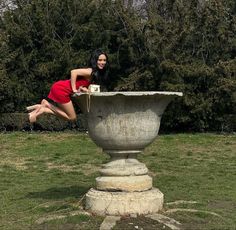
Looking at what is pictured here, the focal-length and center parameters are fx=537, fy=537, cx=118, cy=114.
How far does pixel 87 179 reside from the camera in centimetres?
1099

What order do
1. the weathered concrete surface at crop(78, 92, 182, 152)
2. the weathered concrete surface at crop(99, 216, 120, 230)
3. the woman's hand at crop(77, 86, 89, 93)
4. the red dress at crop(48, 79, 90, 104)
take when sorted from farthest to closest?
the red dress at crop(48, 79, 90, 104)
the woman's hand at crop(77, 86, 89, 93)
the weathered concrete surface at crop(78, 92, 182, 152)
the weathered concrete surface at crop(99, 216, 120, 230)

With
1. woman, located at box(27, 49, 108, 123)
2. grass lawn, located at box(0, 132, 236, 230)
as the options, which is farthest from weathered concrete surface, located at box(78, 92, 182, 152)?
grass lawn, located at box(0, 132, 236, 230)

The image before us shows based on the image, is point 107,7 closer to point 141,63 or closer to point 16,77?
point 141,63

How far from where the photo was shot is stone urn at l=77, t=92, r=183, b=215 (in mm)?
6848

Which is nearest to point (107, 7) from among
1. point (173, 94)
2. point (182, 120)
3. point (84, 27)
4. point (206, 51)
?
point (84, 27)

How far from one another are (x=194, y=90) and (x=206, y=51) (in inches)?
72.3

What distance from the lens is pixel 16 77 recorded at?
22.0 metres

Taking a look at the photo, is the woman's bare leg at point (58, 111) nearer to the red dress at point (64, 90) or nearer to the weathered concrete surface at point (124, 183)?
the red dress at point (64, 90)

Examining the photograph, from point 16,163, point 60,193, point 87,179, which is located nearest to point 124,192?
point 60,193

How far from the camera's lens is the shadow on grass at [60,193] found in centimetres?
885

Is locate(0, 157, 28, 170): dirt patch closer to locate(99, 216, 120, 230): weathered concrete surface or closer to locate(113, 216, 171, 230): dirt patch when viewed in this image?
locate(99, 216, 120, 230): weathered concrete surface

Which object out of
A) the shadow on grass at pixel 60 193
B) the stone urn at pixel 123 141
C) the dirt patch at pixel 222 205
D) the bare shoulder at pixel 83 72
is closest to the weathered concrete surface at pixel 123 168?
the stone urn at pixel 123 141

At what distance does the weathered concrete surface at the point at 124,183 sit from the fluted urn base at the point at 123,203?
64mm

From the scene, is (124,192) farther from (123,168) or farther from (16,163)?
(16,163)
